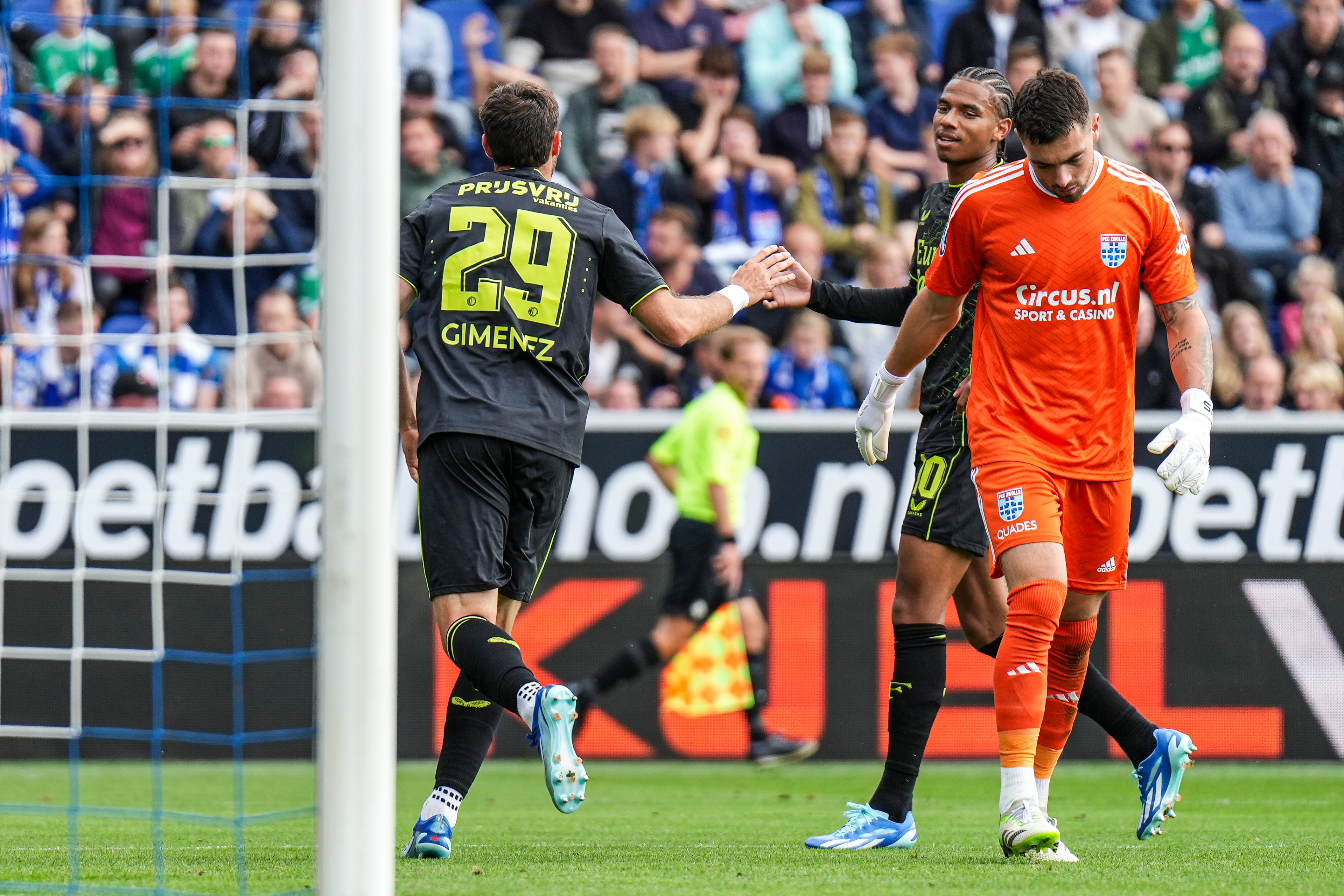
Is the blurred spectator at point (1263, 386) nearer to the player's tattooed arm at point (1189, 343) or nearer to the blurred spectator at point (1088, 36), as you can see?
the blurred spectator at point (1088, 36)

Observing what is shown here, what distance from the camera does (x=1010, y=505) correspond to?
16.5 feet

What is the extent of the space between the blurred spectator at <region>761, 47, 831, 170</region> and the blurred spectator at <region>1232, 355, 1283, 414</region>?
3703mm

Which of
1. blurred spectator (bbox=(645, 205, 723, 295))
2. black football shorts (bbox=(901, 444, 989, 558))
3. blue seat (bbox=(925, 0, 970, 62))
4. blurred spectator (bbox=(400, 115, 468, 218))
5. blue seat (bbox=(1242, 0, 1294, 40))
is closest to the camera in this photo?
black football shorts (bbox=(901, 444, 989, 558))

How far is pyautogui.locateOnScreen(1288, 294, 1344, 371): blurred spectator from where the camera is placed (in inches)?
451

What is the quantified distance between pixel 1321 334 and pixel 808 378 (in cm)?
357

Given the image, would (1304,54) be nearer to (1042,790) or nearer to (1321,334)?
(1321,334)

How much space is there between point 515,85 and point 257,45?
7.08m

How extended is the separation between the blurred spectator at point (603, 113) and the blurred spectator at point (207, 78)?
8.32ft

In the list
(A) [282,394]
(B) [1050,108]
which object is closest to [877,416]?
(B) [1050,108]

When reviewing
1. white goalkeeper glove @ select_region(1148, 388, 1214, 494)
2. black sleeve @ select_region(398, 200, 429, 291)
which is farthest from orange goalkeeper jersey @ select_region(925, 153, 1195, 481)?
black sleeve @ select_region(398, 200, 429, 291)

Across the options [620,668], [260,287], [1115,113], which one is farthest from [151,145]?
[1115,113]

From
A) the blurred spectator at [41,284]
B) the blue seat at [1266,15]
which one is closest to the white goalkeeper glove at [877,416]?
the blurred spectator at [41,284]

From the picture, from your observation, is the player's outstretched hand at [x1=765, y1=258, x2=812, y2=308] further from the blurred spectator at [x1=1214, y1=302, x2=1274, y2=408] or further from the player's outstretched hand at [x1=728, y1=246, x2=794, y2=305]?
the blurred spectator at [x1=1214, y1=302, x2=1274, y2=408]

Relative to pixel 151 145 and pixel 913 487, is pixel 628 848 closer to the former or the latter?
pixel 913 487
